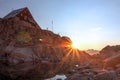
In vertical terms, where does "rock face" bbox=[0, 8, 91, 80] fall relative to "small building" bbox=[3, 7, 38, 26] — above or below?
below

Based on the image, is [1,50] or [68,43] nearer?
[1,50]

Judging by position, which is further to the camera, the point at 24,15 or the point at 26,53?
the point at 24,15

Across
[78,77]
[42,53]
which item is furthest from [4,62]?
[78,77]

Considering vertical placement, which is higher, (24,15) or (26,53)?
(24,15)

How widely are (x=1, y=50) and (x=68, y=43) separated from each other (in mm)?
29178

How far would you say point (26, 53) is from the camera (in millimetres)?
35312

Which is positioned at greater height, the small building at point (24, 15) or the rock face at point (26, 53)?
the small building at point (24, 15)

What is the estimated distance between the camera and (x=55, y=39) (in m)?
52.4

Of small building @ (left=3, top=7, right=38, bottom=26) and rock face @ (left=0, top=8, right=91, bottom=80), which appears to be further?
small building @ (left=3, top=7, right=38, bottom=26)

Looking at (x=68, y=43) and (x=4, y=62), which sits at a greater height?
(x=68, y=43)

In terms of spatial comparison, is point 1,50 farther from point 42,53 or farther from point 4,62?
point 42,53

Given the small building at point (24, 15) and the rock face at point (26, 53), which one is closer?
the rock face at point (26, 53)

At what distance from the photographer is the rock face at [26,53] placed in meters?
34.1

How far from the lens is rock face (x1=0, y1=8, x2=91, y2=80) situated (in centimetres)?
3409
